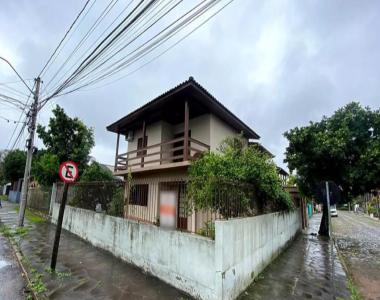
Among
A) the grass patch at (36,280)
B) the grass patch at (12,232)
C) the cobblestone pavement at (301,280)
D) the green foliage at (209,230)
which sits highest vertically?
the green foliage at (209,230)

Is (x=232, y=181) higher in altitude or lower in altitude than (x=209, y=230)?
higher

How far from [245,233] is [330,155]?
917 cm

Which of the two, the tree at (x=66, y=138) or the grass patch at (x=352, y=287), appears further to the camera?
the tree at (x=66, y=138)

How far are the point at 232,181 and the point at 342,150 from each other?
30.3ft

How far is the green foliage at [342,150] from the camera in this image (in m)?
11.6

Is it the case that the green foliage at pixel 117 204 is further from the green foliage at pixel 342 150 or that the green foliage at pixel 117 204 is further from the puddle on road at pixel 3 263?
the green foliage at pixel 342 150

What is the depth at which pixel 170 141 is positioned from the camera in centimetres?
1003

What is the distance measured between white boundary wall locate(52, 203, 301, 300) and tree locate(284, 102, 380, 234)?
635 centimetres

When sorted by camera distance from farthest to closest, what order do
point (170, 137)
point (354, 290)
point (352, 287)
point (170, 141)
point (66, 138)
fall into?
1. point (66, 138)
2. point (170, 137)
3. point (170, 141)
4. point (352, 287)
5. point (354, 290)

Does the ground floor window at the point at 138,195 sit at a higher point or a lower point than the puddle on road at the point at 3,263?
higher

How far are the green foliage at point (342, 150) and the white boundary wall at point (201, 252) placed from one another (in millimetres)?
6363

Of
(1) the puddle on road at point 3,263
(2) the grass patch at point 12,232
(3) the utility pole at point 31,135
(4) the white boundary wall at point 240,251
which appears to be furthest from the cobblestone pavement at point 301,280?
(3) the utility pole at point 31,135

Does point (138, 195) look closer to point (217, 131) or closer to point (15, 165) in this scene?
point (217, 131)

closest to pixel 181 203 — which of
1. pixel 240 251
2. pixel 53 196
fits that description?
pixel 240 251
